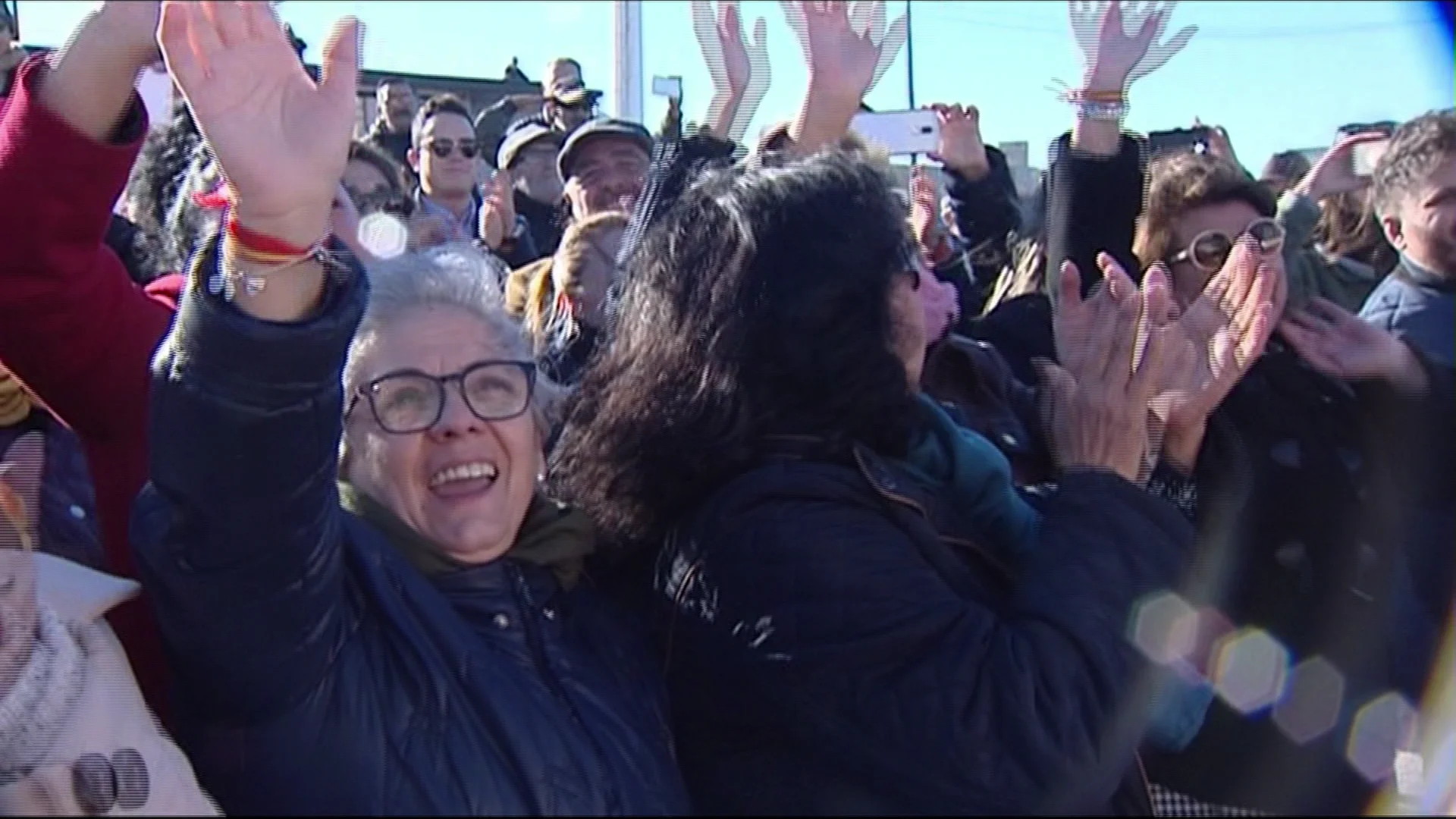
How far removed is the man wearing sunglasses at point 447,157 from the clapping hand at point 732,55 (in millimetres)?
2223

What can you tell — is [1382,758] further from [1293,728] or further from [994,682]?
[994,682]

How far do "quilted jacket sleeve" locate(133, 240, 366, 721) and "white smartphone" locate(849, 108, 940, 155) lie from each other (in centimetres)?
283

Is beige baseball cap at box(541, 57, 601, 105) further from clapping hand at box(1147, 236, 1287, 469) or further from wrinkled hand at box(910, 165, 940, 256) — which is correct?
clapping hand at box(1147, 236, 1287, 469)

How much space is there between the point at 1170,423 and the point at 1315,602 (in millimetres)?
387

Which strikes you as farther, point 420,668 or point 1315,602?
point 1315,602

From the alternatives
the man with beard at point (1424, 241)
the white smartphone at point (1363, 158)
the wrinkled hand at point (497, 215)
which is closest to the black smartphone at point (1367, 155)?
the white smartphone at point (1363, 158)

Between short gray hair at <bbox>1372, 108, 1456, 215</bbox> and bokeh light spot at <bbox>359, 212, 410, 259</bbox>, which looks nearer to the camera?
bokeh light spot at <bbox>359, 212, 410, 259</bbox>

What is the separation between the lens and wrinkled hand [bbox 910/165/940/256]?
170 inches

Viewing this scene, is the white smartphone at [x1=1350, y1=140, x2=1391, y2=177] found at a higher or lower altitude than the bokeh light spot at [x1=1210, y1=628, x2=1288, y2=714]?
higher

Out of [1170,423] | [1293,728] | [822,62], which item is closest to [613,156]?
[822,62]

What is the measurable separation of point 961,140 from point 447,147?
6.27ft

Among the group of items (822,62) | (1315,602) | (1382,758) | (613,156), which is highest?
(822,62)

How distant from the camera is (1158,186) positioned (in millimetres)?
2775

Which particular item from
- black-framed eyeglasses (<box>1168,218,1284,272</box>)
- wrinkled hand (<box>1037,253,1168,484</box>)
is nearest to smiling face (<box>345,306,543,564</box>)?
wrinkled hand (<box>1037,253,1168,484</box>)
